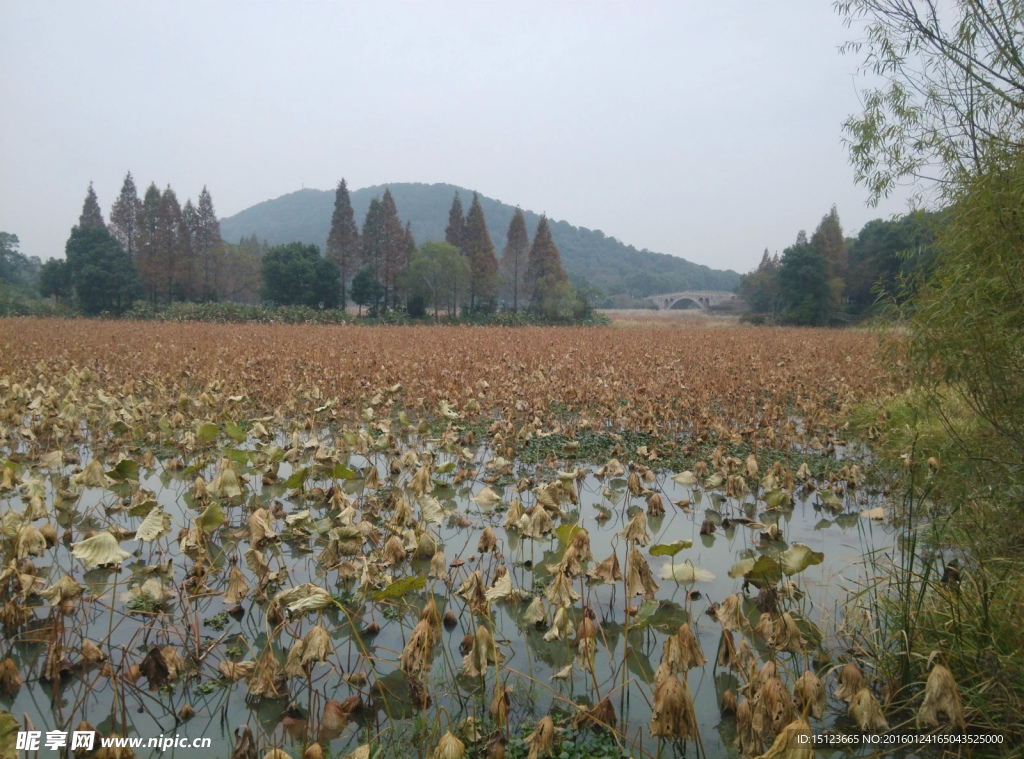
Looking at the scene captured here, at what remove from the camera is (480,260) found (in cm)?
3734

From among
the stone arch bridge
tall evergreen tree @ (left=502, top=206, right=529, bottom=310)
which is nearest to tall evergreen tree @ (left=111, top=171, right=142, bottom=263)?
tall evergreen tree @ (left=502, top=206, right=529, bottom=310)

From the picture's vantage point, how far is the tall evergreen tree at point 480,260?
37.0 meters

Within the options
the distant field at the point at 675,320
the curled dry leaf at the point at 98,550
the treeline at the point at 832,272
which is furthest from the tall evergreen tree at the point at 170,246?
the curled dry leaf at the point at 98,550

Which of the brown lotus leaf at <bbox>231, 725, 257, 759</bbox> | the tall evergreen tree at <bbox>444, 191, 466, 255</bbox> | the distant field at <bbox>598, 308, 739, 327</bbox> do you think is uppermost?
the tall evergreen tree at <bbox>444, 191, 466, 255</bbox>

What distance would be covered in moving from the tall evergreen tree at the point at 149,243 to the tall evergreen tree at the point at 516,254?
790 inches

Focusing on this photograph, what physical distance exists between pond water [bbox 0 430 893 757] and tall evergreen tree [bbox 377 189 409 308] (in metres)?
32.8

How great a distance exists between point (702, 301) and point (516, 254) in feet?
108

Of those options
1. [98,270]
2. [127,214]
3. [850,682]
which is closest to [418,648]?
[850,682]

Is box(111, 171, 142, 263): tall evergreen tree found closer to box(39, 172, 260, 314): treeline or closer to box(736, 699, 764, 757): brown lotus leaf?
box(39, 172, 260, 314): treeline

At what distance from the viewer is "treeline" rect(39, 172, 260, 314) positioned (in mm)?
33375

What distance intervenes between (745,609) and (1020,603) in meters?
1.18

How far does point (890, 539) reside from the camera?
4254 millimetres

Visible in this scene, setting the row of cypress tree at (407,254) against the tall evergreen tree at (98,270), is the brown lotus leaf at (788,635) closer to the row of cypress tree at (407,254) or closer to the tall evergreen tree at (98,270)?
the row of cypress tree at (407,254)

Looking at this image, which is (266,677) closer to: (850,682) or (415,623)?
(415,623)
